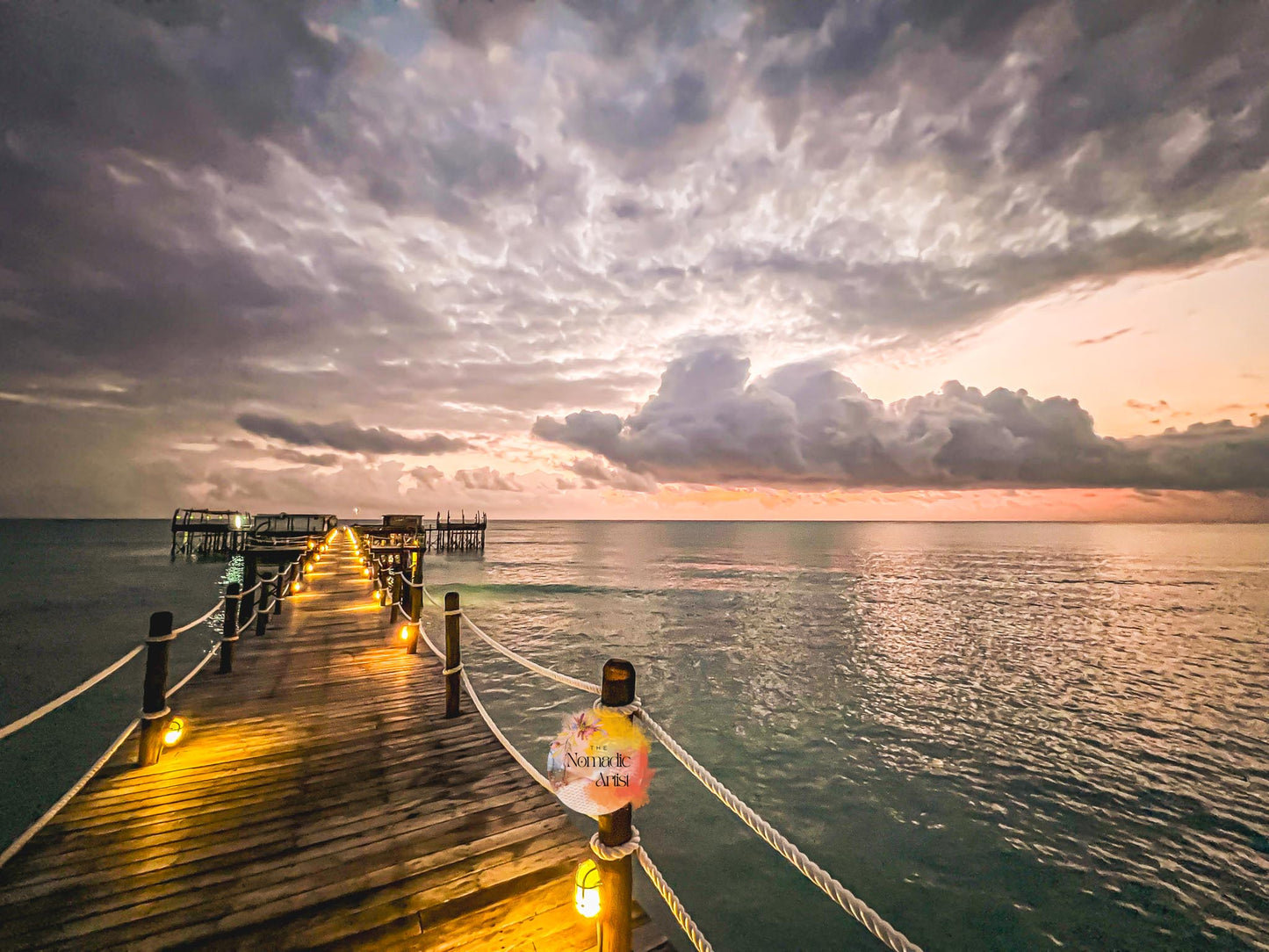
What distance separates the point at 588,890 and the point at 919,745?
10642mm

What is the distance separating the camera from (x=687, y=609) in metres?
27.5

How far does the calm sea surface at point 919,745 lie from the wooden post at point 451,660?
3832mm

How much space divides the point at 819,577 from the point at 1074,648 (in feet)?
75.2

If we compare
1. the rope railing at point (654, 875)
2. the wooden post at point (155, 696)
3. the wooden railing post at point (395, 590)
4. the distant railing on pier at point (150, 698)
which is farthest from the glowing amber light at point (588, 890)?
the wooden railing post at point (395, 590)

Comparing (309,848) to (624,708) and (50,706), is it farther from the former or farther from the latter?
(624,708)

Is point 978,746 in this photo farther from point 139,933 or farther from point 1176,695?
point 139,933

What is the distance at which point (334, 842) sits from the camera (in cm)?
394

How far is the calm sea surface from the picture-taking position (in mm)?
6496

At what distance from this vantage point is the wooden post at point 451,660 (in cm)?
650

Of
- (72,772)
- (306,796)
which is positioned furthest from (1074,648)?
(72,772)

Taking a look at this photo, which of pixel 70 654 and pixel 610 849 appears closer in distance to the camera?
pixel 610 849

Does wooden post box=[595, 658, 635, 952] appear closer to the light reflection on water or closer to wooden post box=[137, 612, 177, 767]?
the light reflection on water

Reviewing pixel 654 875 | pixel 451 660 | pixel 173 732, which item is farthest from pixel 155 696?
pixel 654 875

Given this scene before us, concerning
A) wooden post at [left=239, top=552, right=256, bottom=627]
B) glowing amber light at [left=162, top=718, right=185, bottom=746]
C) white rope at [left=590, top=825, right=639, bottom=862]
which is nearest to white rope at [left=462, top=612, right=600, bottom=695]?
white rope at [left=590, top=825, right=639, bottom=862]
